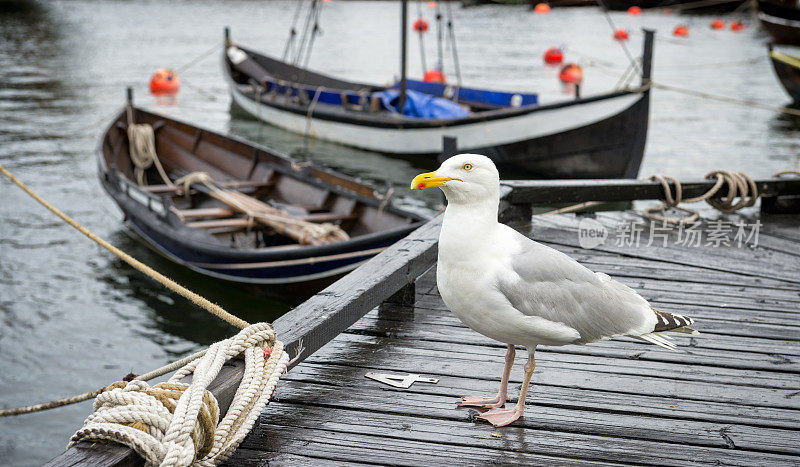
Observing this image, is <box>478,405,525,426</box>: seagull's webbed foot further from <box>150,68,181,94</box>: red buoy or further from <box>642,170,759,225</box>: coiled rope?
<box>150,68,181,94</box>: red buoy

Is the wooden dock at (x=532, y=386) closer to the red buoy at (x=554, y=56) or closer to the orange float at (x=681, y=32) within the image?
the red buoy at (x=554, y=56)

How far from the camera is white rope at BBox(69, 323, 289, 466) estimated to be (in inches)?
73.5

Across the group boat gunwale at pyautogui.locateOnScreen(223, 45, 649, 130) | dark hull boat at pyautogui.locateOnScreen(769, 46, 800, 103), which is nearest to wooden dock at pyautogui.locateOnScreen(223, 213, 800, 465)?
boat gunwale at pyautogui.locateOnScreen(223, 45, 649, 130)

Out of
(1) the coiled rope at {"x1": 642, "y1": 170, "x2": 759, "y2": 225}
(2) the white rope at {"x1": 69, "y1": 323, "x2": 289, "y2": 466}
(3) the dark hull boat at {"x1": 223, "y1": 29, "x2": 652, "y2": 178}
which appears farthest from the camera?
(3) the dark hull boat at {"x1": 223, "y1": 29, "x2": 652, "y2": 178}

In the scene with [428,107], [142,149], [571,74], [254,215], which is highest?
[428,107]

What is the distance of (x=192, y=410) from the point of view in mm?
1944

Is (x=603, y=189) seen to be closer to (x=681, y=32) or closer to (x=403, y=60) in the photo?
(x=403, y=60)

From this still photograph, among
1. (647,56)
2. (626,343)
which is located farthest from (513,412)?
(647,56)

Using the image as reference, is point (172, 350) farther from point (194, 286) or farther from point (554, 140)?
point (554, 140)

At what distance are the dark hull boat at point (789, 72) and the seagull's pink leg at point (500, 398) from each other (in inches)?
747

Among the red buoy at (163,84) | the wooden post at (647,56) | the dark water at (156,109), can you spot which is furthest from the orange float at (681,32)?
the wooden post at (647,56)

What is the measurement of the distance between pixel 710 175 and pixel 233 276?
4.32m

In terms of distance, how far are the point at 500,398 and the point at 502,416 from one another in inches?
3.0

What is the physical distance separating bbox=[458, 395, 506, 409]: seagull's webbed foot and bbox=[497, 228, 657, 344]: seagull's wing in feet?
1.13
